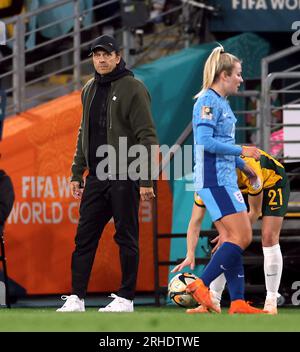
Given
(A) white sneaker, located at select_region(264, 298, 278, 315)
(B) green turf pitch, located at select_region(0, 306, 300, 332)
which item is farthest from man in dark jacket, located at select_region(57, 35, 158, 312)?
(B) green turf pitch, located at select_region(0, 306, 300, 332)

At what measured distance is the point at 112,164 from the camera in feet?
31.1

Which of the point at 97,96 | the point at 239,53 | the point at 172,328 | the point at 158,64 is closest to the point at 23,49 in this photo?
the point at 158,64

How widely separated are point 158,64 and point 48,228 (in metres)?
2.03

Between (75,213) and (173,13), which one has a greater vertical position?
(173,13)

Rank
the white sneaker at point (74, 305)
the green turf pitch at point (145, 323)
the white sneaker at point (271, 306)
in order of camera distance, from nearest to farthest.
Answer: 1. the green turf pitch at point (145, 323)
2. the white sneaker at point (74, 305)
3. the white sneaker at point (271, 306)

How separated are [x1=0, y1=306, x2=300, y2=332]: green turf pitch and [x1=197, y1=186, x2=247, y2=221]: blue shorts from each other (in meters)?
0.80

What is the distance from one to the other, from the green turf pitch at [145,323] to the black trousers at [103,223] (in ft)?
3.63

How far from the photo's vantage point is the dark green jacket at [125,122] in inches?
373

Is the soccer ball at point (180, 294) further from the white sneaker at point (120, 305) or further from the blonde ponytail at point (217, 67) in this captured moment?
the blonde ponytail at point (217, 67)

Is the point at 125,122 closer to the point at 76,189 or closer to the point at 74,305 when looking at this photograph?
the point at 76,189

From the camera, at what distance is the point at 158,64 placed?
43.9 ft

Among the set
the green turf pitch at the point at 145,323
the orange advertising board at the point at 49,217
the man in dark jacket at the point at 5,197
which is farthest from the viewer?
the orange advertising board at the point at 49,217

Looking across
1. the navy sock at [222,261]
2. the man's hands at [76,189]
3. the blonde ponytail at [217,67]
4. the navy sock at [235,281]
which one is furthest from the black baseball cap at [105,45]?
the navy sock at [235,281]
